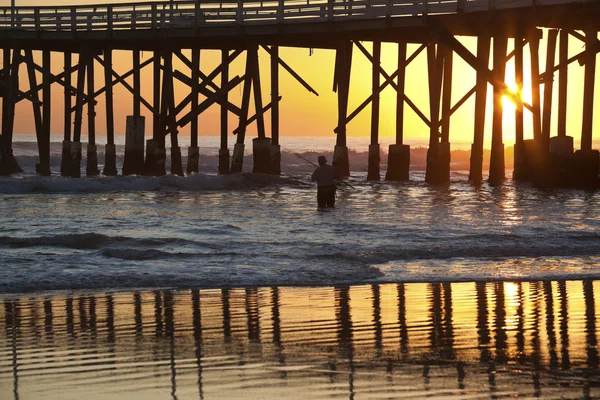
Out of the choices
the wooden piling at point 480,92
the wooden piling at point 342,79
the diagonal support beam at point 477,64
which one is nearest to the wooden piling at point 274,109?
the wooden piling at point 342,79

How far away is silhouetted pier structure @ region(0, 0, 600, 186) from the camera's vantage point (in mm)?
27703

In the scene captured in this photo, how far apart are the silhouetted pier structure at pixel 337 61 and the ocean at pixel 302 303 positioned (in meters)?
6.35

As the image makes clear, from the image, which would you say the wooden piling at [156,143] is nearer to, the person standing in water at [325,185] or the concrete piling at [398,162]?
the concrete piling at [398,162]

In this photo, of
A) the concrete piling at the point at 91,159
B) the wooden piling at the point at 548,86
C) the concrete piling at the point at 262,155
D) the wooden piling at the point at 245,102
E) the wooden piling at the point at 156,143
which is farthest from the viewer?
the concrete piling at the point at 91,159

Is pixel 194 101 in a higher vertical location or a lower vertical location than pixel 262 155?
higher

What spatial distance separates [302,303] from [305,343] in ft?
6.40

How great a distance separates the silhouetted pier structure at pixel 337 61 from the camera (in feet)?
90.9

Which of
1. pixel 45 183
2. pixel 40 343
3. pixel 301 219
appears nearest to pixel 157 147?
pixel 45 183

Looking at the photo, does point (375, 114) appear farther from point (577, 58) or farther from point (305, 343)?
point (305, 343)

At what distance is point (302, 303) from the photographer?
1087 centimetres

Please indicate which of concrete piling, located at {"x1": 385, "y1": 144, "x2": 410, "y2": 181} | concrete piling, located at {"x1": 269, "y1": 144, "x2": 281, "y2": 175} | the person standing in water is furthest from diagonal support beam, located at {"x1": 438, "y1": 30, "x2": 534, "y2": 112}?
concrete piling, located at {"x1": 269, "y1": 144, "x2": 281, "y2": 175}

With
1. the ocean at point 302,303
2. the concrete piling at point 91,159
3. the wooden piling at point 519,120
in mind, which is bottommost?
the concrete piling at point 91,159

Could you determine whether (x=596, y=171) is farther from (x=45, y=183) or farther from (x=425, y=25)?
(x=45, y=183)

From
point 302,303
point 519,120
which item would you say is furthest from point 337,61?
point 302,303
